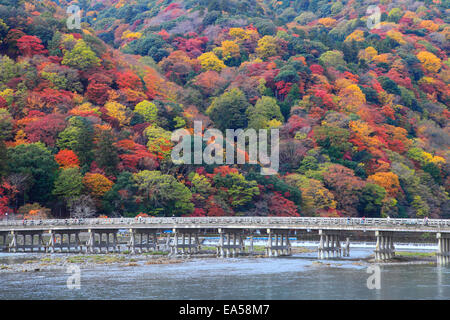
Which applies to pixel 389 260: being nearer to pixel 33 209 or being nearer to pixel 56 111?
pixel 33 209

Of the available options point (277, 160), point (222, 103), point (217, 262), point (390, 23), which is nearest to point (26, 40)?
point (222, 103)

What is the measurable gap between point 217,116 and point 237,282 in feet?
228

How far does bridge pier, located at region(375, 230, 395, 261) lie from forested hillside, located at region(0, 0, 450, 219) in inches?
1186

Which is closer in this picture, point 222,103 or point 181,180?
point 181,180

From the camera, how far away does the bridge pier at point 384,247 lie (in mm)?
60562

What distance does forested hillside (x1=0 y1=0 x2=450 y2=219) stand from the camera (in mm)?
84125

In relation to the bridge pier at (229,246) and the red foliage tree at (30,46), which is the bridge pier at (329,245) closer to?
the bridge pier at (229,246)

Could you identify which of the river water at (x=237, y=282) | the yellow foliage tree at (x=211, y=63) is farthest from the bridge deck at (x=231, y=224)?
the yellow foliage tree at (x=211, y=63)

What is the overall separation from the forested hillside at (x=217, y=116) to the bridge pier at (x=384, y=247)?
30.1 metres

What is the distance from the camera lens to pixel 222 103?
11700 cm
